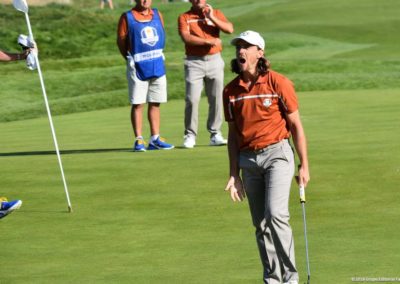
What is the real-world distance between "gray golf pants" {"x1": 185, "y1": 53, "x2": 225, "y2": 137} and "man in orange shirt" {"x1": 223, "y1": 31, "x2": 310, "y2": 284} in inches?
276

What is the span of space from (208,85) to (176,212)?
4.79 metres

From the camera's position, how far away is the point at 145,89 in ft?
50.1

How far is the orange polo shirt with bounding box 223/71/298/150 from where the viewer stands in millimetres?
7965

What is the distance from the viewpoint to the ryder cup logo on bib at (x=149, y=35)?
14.9 metres

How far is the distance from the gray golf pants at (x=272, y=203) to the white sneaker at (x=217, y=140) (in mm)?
6964

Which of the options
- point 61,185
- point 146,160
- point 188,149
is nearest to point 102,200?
point 61,185

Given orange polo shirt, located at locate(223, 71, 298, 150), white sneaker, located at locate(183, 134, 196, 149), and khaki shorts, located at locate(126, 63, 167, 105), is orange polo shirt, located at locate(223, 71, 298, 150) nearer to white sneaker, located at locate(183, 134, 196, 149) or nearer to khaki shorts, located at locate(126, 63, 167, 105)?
white sneaker, located at locate(183, 134, 196, 149)

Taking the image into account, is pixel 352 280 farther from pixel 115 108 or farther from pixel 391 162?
pixel 115 108

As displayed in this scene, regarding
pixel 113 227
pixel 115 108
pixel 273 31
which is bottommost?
pixel 273 31

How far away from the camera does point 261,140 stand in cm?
807

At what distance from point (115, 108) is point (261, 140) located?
1351cm

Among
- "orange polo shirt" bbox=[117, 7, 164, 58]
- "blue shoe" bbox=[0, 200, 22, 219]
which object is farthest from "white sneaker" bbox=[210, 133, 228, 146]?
"blue shoe" bbox=[0, 200, 22, 219]

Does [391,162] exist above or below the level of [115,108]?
above

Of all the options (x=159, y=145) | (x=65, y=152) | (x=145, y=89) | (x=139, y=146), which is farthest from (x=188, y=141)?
(x=65, y=152)
